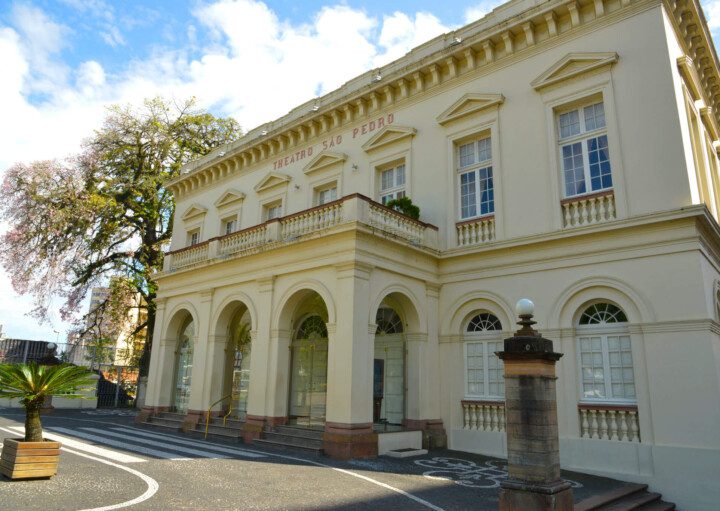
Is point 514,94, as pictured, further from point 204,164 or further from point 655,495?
point 204,164

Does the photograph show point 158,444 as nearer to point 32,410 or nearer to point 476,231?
point 32,410

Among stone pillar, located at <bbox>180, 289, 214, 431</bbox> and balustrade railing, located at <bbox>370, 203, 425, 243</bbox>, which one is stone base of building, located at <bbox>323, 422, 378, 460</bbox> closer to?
balustrade railing, located at <bbox>370, 203, 425, 243</bbox>

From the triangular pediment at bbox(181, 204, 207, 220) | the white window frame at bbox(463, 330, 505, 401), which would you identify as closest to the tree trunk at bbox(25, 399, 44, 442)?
the white window frame at bbox(463, 330, 505, 401)

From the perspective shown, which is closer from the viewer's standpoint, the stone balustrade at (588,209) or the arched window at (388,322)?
the stone balustrade at (588,209)

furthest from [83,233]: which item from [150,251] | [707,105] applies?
[707,105]

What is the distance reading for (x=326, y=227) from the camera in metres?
11.9

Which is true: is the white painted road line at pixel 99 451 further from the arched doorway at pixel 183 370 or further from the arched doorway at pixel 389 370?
the arched doorway at pixel 389 370

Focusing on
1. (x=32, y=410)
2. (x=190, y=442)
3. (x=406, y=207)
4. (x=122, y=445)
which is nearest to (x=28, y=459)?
(x=32, y=410)

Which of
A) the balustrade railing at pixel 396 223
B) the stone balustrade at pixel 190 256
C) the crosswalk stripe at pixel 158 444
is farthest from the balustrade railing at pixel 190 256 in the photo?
the balustrade railing at pixel 396 223

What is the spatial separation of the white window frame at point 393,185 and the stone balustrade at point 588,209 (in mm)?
4591

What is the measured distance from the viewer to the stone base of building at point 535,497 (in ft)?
19.4

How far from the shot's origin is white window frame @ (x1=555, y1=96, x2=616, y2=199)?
37.3 ft

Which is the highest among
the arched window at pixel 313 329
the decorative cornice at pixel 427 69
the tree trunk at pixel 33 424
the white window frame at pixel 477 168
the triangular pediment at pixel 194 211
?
the decorative cornice at pixel 427 69

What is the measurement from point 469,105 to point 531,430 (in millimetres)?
9467
